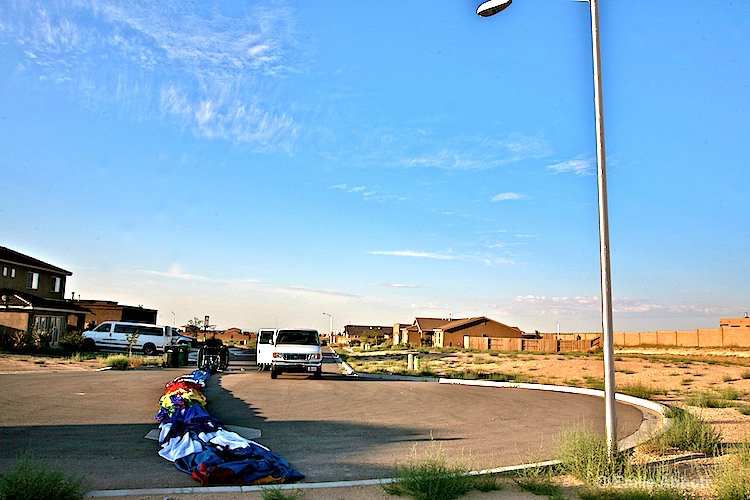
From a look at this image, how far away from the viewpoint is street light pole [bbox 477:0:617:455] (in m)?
8.97

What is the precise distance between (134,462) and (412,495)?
426 centimetres

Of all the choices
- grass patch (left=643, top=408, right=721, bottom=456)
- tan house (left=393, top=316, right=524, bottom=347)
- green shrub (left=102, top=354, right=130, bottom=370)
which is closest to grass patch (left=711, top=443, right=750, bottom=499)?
grass patch (left=643, top=408, right=721, bottom=456)

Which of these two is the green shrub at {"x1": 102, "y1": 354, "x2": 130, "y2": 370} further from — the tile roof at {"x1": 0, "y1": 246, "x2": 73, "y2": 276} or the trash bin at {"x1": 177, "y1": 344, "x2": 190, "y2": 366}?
the tile roof at {"x1": 0, "y1": 246, "x2": 73, "y2": 276}

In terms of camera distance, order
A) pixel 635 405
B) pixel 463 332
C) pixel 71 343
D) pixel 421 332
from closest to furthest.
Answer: pixel 635 405 < pixel 71 343 < pixel 463 332 < pixel 421 332

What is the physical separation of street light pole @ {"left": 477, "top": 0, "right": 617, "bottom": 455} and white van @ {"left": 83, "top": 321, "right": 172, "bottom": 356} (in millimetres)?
38181

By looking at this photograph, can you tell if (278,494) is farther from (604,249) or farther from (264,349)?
(264,349)

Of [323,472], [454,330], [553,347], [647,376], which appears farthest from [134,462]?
[454,330]

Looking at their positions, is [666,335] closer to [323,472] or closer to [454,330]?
[454,330]

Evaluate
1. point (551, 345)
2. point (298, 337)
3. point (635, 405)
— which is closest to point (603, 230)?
point (635, 405)

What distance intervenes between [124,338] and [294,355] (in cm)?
2118

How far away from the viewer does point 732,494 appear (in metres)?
7.12

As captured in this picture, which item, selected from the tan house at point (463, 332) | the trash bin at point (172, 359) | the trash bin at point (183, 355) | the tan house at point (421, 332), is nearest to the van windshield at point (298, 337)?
the trash bin at point (172, 359)

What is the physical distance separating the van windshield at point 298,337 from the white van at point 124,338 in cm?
1866

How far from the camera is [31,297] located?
41.9m
